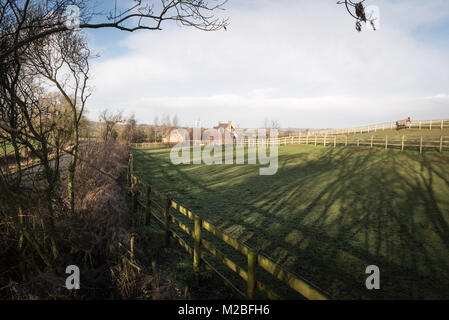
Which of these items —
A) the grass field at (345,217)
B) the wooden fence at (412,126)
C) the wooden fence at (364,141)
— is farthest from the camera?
the wooden fence at (412,126)

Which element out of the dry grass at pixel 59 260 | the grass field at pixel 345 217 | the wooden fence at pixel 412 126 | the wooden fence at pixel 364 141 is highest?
the wooden fence at pixel 412 126

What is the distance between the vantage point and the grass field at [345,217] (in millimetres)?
4902

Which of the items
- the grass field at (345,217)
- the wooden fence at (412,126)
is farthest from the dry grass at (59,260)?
the wooden fence at (412,126)

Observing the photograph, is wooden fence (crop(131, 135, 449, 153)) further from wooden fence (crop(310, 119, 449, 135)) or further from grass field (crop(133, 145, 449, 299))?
wooden fence (crop(310, 119, 449, 135))

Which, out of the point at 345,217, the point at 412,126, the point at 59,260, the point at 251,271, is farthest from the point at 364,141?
the point at 59,260

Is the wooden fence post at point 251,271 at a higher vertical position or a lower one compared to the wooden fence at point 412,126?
lower

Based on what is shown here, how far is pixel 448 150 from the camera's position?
18.1m

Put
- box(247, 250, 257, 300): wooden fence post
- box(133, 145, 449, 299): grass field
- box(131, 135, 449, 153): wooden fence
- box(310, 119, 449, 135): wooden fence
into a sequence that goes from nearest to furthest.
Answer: box(247, 250, 257, 300): wooden fence post
box(133, 145, 449, 299): grass field
box(131, 135, 449, 153): wooden fence
box(310, 119, 449, 135): wooden fence

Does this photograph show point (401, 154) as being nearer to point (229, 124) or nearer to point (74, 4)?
point (74, 4)

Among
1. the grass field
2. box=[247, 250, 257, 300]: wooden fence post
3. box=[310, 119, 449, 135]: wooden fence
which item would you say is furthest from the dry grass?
box=[310, 119, 449, 135]: wooden fence

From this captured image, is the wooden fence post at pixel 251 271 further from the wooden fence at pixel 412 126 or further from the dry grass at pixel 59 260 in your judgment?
the wooden fence at pixel 412 126

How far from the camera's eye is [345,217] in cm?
816

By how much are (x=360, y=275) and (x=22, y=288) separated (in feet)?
18.2

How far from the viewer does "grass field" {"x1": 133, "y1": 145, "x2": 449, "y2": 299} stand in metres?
4.90
